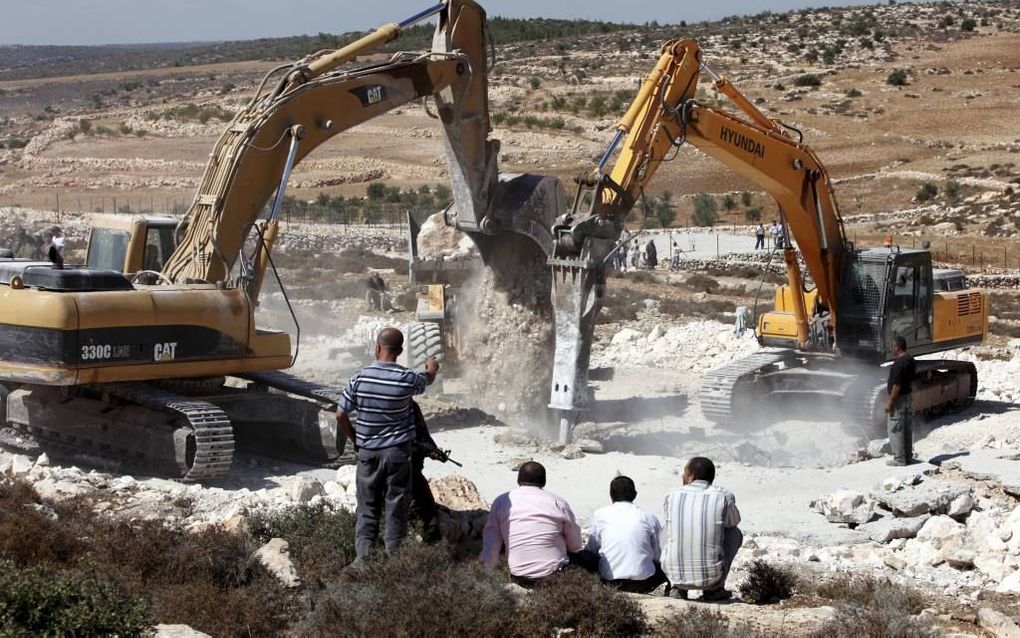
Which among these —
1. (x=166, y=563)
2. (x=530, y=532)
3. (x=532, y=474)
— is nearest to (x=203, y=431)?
(x=166, y=563)

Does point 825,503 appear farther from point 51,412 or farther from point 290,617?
point 51,412

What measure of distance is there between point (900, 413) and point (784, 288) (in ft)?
12.5

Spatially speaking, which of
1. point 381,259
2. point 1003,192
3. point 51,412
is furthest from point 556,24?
point 51,412

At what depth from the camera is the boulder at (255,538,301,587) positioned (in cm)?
905

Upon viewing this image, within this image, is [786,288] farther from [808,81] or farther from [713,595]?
[808,81]

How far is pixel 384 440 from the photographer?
881cm

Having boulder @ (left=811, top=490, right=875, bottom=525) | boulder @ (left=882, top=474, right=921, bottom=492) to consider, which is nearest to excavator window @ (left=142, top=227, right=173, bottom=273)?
boulder @ (left=811, top=490, right=875, bottom=525)

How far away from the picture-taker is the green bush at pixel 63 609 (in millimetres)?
7441

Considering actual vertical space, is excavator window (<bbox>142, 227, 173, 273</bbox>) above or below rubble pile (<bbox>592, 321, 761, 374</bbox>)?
above

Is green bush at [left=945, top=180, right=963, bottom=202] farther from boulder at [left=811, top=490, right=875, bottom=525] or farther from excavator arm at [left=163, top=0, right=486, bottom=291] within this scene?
boulder at [left=811, top=490, right=875, bottom=525]

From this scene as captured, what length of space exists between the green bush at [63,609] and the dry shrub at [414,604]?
95 centimetres

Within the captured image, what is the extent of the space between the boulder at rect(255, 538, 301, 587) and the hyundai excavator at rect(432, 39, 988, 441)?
21.0 ft

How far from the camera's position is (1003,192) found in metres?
51.3

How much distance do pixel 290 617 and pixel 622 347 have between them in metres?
15.2
